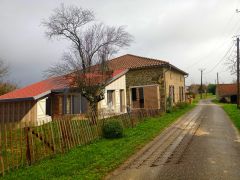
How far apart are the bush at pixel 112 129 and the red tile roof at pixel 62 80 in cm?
760

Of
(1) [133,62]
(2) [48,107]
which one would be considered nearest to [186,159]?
(2) [48,107]

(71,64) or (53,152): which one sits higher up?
(71,64)

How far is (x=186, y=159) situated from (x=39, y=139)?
4.71 metres

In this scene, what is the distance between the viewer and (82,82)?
777 inches

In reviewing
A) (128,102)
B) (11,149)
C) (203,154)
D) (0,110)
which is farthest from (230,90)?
(11,149)

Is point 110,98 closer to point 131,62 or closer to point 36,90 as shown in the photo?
point 36,90

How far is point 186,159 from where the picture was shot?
9070 millimetres

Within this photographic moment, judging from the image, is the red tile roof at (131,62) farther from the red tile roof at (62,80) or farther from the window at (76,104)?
the window at (76,104)

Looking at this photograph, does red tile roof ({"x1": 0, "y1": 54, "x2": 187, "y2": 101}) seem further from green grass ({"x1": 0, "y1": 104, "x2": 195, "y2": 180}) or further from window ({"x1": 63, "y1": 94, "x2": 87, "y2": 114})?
green grass ({"x1": 0, "y1": 104, "x2": 195, "y2": 180})

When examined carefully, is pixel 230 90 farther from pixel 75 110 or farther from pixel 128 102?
pixel 75 110

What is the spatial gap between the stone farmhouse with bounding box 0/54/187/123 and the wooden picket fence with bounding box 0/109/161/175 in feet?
29.3

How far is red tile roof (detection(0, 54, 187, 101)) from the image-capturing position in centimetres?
2116

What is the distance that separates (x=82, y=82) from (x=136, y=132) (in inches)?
261

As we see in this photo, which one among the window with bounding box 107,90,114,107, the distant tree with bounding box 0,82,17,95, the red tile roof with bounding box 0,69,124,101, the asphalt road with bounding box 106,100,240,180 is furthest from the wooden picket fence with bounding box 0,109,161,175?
the distant tree with bounding box 0,82,17,95
